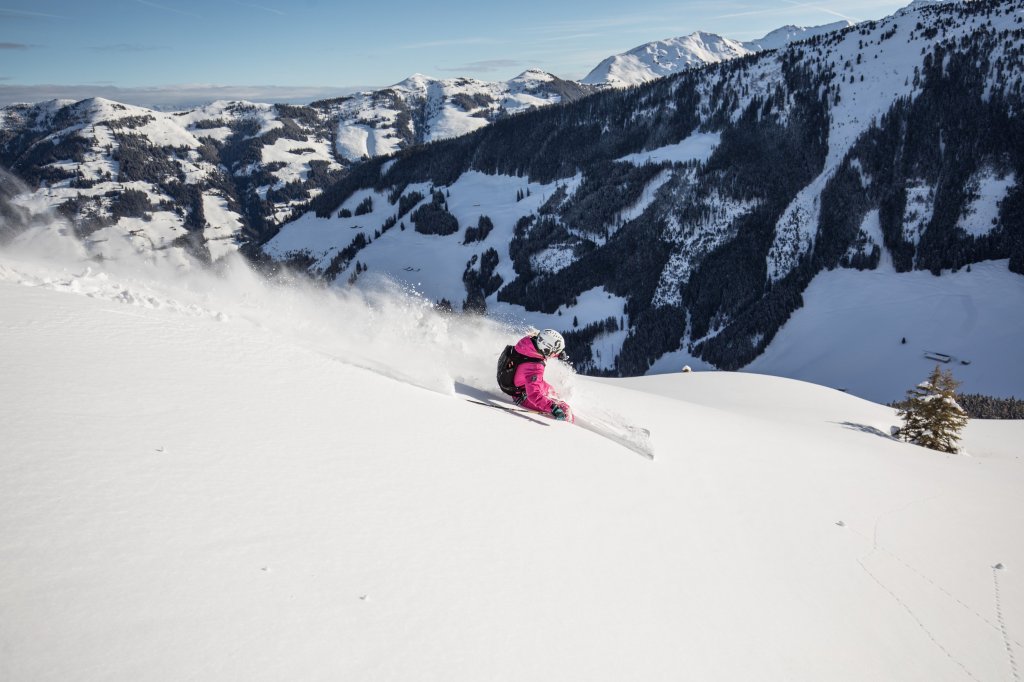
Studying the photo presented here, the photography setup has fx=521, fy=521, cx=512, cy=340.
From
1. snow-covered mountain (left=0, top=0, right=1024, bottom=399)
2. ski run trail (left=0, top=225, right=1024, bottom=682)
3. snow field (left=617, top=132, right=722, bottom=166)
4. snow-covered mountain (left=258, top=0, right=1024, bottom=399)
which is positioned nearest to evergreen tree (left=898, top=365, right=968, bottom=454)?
ski run trail (left=0, top=225, right=1024, bottom=682)

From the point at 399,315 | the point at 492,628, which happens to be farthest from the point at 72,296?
the point at 492,628

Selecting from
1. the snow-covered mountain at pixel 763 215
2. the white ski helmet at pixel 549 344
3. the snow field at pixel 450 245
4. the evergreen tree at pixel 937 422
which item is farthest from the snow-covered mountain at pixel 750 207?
the white ski helmet at pixel 549 344

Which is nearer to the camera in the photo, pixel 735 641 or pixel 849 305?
pixel 735 641

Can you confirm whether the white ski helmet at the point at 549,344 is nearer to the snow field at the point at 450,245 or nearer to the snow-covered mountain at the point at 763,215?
the snow-covered mountain at the point at 763,215

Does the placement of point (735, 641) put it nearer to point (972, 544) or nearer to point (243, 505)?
point (243, 505)

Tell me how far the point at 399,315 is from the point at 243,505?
7.91 meters

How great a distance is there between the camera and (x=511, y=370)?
9.29m

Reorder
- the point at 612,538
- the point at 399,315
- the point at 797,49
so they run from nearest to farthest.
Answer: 1. the point at 612,538
2. the point at 399,315
3. the point at 797,49

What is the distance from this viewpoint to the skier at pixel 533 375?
29.3ft

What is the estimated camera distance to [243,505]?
386 centimetres

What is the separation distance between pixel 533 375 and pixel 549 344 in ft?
2.02

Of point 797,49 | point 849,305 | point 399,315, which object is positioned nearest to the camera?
point 399,315

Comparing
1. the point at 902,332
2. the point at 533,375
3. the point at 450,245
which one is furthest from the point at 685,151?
the point at 533,375

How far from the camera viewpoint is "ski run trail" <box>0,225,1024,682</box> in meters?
2.89
